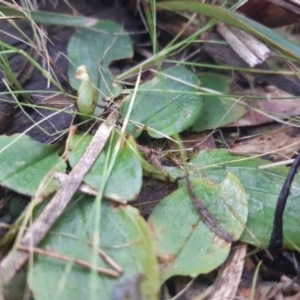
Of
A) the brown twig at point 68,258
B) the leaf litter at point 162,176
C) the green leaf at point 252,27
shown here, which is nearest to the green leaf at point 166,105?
the leaf litter at point 162,176

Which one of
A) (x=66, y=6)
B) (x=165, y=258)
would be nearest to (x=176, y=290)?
(x=165, y=258)

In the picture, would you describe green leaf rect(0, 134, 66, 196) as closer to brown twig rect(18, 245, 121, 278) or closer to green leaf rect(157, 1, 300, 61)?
brown twig rect(18, 245, 121, 278)

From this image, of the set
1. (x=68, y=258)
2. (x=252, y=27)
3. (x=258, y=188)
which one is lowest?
(x=68, y=258)

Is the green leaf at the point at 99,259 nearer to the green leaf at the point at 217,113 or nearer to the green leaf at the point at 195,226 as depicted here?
the green leaf at the point at 195,226

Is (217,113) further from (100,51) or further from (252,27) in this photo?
(100,51)

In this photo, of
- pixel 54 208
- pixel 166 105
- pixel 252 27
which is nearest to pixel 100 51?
pixel 166 105

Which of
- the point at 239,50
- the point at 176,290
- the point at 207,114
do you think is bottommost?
the point at 176,290

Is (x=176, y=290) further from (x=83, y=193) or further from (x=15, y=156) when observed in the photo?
(x=15, y=156)
